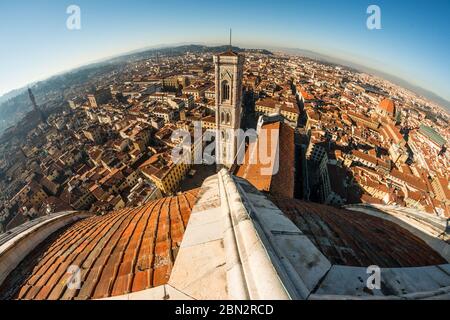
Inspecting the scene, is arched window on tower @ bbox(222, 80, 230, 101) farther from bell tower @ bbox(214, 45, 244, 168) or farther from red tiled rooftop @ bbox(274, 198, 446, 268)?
red tiled rooftop @ bbox(274, 198, 446, 268)

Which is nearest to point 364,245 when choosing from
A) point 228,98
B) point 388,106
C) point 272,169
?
point 272,169

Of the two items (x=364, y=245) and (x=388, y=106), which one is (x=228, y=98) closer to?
(x=364, y=245)

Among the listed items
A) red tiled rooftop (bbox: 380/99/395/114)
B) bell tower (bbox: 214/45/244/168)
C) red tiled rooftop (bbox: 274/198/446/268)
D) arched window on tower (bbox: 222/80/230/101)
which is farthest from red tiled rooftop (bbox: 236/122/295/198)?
red tiled rooftop (bbox: 380/99/395/114)

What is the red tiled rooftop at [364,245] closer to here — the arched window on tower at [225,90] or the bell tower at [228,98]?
the bell tower at [228,98]

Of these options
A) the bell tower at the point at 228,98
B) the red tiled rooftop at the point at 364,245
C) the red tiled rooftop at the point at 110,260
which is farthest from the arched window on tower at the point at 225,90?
the red tiled rooftop at the point at 364,245

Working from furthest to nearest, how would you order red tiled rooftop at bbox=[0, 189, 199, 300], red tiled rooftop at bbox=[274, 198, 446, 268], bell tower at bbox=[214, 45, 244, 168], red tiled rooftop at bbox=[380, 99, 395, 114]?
red tiled rooftop at bbox=[380, 99, 395, 114], bell tower at bbox=[214, 45, 244, 168], red tiled rooftop at bbox=[274, 198, 446, 268], red tiled rooftop at bbox=[0, 189, 199, 300]

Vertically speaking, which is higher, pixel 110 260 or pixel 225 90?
pixel 225 90

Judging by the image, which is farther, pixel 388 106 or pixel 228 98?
pixel 388 106

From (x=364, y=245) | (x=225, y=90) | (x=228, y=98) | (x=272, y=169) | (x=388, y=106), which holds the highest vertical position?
(x=388, y=106)
